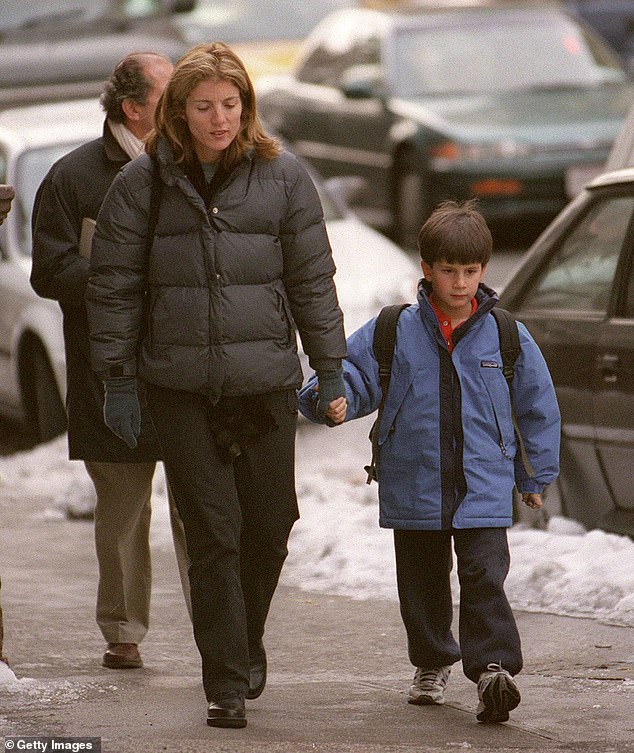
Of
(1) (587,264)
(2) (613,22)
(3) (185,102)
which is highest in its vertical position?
(3) (185,102)

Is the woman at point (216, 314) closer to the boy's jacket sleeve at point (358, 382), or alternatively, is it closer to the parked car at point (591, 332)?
the boy's jacket sleeve at point (358, 382)

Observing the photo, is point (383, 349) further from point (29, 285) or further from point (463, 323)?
point (29, 285)

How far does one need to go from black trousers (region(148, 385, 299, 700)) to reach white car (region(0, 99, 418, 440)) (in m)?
4.49

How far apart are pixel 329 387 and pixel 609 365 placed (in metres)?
1.97

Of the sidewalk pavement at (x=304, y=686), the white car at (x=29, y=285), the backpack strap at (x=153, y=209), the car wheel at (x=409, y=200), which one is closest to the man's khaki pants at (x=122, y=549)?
the sidewalk pavement at (x=304, y=686)

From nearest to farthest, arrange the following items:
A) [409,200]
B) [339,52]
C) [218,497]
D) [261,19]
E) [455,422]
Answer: [218,497], [455,422], [409,200], [339,52], [261,19]

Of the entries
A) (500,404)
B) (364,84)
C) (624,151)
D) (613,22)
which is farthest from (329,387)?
(613,22)

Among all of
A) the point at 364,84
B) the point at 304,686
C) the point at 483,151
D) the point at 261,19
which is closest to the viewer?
the point at 304,686

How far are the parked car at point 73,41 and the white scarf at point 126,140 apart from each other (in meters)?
6.96

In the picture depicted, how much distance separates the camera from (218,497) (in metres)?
5.32

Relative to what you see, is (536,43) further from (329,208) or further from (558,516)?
(558,516)

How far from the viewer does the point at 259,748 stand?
4.99 metres

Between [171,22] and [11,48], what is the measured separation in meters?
1.58

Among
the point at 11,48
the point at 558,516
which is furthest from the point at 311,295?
the point at 11,48
